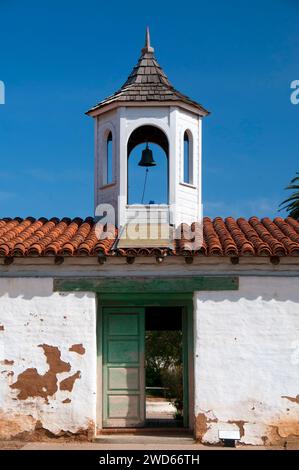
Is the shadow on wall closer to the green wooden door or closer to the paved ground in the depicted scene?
the green wooden door

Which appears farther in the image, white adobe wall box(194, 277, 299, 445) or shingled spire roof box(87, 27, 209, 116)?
shingled spire roof box(87, 27, 209, 116)

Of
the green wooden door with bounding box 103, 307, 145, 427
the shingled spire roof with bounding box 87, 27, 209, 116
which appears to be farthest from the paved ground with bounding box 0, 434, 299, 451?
the shingled spire roof with bounding box 87, 27, 209, 116

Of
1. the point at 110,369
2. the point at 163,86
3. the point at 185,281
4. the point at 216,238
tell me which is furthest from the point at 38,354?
the point at 163,86

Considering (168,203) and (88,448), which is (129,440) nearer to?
(88,448)

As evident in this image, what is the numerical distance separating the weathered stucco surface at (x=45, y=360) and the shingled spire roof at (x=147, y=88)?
4.49m

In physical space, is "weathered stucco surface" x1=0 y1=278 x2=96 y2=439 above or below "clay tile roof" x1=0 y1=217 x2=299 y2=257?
below

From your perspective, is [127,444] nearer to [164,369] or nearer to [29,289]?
[29,289]

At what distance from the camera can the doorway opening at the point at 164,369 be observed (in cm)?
1595

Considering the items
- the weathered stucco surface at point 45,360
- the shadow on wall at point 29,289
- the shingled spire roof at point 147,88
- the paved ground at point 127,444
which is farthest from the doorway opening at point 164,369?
the shingled spire roof at point 147,88

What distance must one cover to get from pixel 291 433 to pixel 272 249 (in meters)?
3.16

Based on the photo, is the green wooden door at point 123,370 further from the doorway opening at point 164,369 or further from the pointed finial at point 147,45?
the pointed finial at point 147,45

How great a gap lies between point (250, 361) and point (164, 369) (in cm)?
1537

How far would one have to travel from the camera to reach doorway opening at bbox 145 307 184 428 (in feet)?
52.3

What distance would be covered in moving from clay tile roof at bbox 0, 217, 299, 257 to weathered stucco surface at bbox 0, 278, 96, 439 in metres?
0.70
